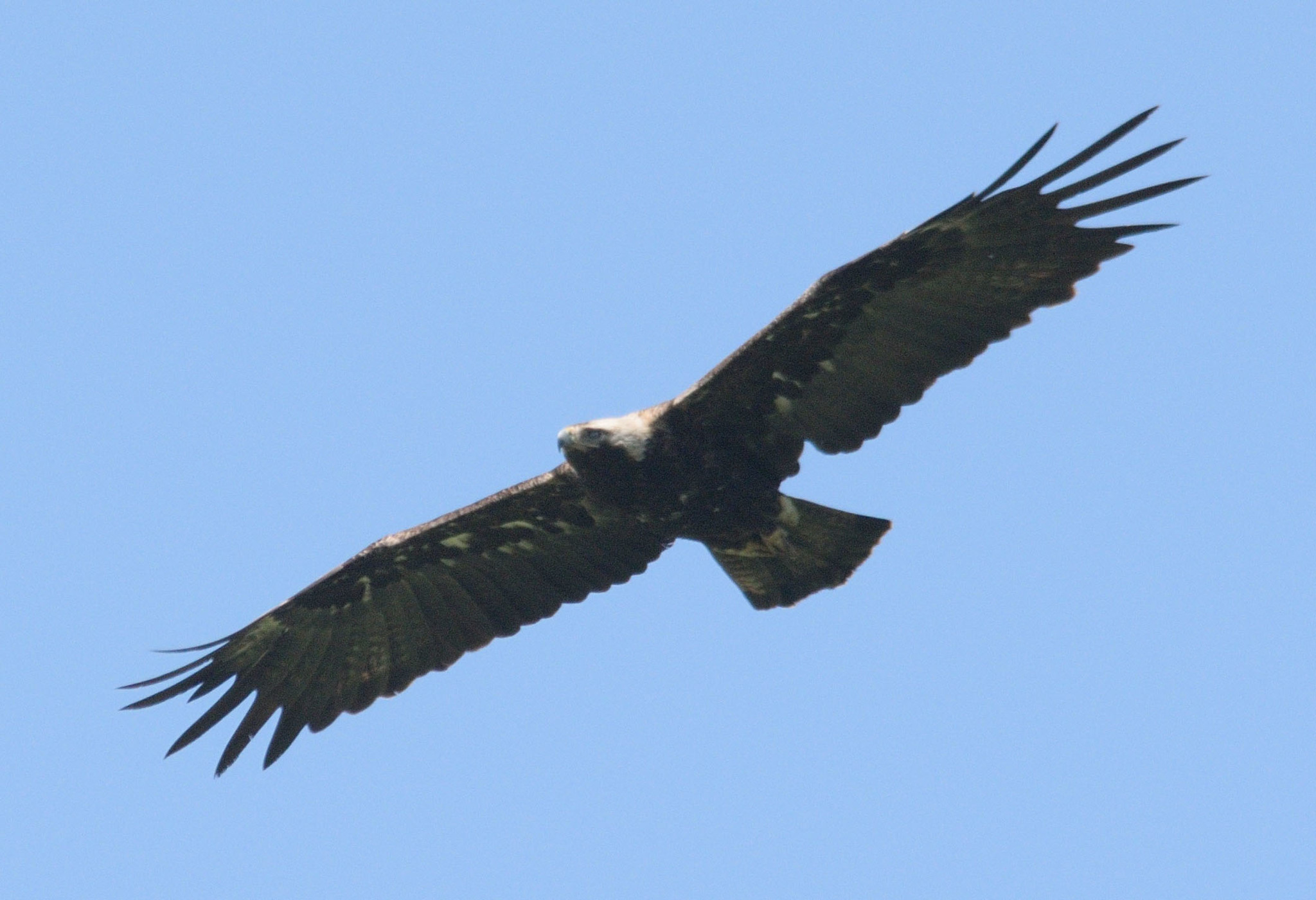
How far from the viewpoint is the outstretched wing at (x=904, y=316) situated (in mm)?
11453

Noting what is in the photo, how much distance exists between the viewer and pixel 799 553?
42.8ft

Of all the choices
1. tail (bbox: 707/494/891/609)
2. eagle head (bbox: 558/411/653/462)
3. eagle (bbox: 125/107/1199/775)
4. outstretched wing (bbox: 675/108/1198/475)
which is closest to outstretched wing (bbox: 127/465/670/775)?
eagle (bbox: 125/107/1199/775)

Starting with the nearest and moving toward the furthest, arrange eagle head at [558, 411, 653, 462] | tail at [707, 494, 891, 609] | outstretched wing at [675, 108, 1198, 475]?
outstretched wing at [675, 108, 1198, 475]
eagle head at [558, 411, 653, 462]
tail at [707, 494, 891, 609]

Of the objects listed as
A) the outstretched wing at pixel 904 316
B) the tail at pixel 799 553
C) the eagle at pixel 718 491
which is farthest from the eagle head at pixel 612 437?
the tail at pixel 799 553

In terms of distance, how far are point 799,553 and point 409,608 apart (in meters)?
3.19

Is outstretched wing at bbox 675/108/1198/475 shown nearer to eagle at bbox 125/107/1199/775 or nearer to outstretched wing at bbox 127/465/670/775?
eagle at bbox 125/107/1199/775

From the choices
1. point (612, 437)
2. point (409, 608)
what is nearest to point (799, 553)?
point (612, 437)

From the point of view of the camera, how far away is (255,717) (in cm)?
1353

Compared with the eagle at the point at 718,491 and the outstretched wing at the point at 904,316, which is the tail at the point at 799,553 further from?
the outstretched wing at the point at 904,316

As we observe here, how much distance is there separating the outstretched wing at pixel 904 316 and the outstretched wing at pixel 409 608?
171cm

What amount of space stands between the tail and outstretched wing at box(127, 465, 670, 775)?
0.68 m

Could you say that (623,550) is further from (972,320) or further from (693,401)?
(972,320)

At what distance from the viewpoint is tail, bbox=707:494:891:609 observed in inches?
507

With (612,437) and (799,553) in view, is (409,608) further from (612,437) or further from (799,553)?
(799,553)
